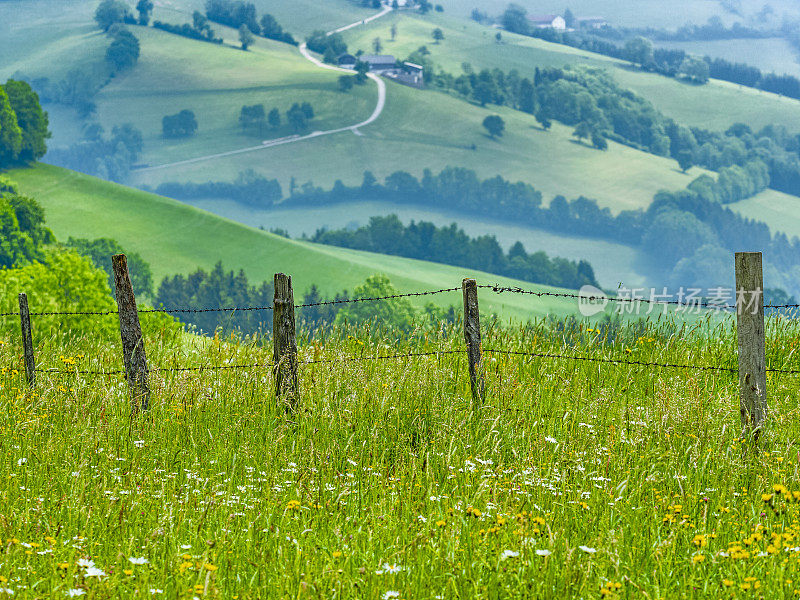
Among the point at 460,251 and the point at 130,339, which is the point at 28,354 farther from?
the point at 460,251

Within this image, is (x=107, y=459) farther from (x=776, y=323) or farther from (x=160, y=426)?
(x=776, y=323)

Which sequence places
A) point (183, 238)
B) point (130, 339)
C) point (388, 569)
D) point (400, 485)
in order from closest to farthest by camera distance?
point (388, 569) → point (400, 485) → point (130, 339) → point (183, 238)

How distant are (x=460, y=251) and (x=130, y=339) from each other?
177854 mm

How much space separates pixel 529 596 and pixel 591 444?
108 inches

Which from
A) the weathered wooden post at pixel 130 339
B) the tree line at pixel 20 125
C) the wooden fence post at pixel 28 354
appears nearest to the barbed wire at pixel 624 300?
the weathered wooden post at pixel 130 339

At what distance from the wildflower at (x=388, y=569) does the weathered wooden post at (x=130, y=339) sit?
15.4 feet

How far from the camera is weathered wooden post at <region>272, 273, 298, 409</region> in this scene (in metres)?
8.02

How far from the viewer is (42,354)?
36.0ft

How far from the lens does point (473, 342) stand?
8.12m

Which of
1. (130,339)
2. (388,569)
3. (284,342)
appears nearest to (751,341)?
(388,569)

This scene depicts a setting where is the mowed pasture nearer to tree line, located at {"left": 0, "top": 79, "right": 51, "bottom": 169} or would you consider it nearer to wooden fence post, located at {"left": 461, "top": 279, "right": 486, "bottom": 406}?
wooden fence post, located at {"left": 461, "top": 279, "right": 486, "bottom": 406}

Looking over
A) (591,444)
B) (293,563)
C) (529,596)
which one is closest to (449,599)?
(529,596)

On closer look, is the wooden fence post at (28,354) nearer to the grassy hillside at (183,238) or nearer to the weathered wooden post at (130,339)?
the weathered wooden post at (130,339)

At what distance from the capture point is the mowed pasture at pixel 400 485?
446cm
